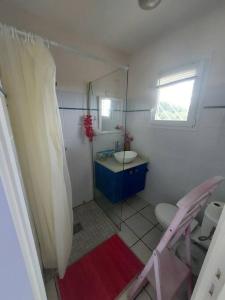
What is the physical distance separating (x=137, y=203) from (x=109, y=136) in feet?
3.99

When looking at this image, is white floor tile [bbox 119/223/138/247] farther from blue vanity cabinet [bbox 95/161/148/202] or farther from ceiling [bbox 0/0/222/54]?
ceiling [bbox 0/0/222/54]

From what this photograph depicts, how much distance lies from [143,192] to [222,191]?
110 cm

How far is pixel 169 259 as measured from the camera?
108 cm

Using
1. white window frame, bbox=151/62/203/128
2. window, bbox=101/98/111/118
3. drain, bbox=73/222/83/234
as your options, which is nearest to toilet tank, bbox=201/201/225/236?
white window frame, bbox=151/62/203/128

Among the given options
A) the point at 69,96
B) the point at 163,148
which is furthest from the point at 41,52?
the point at 163,148

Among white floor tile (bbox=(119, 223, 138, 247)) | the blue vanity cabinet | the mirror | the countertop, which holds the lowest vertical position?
white floor tile (bbox=(119, 223, 138, 247))

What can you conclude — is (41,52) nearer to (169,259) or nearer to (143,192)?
(169,259)

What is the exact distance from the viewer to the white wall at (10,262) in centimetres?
46

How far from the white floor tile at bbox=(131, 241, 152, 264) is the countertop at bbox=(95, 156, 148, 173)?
877 mm

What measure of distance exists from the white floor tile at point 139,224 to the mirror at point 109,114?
1357 mm

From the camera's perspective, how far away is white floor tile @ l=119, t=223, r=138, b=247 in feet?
4.88

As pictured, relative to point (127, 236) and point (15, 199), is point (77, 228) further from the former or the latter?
point (15, 199)

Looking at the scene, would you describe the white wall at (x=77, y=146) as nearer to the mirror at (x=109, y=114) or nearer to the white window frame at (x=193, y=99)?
the mirror at (x=109, y=114)

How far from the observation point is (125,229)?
1.65 metres
